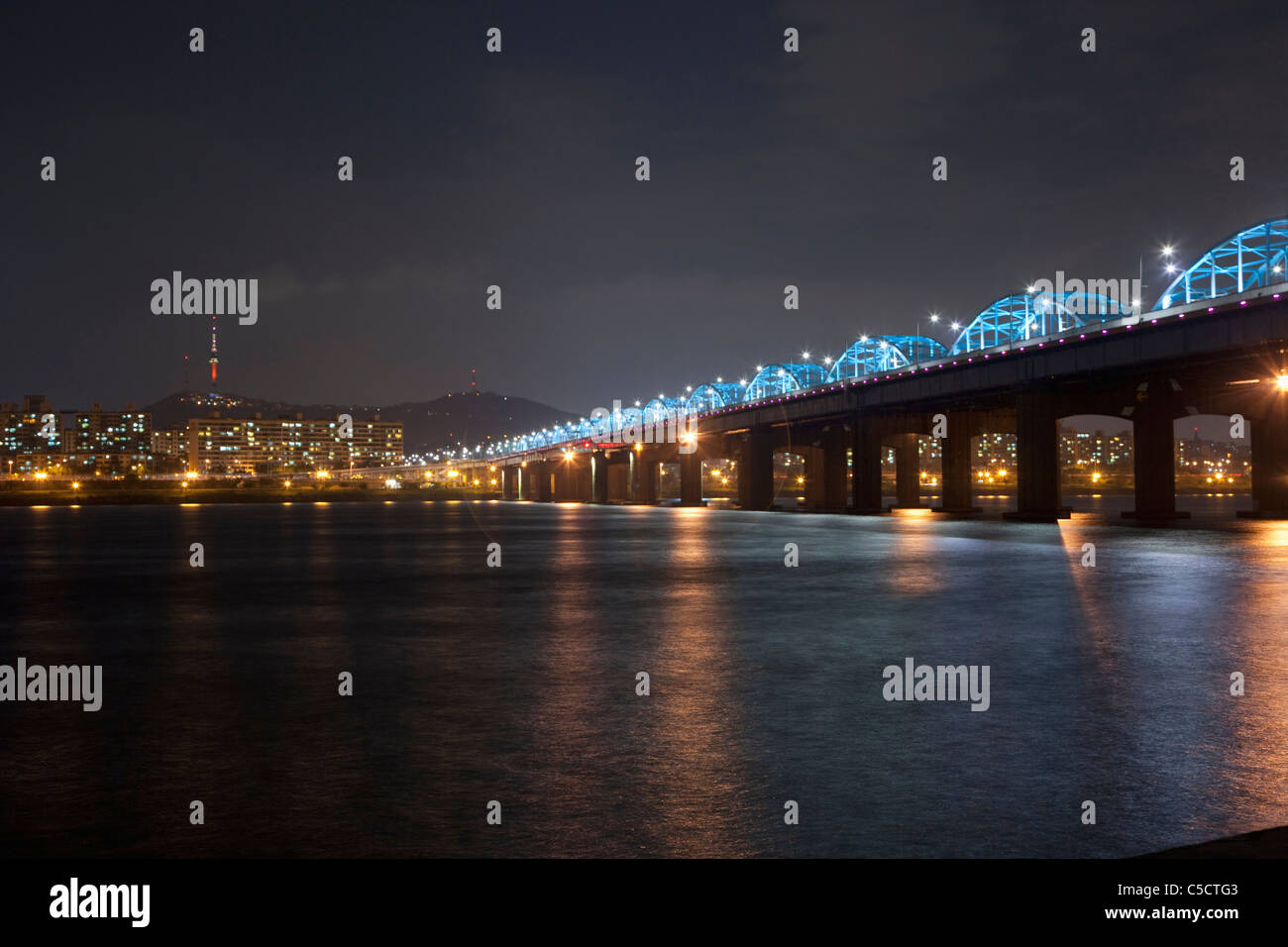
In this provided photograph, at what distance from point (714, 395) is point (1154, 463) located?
107918 millimetres

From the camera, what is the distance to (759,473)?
120 m

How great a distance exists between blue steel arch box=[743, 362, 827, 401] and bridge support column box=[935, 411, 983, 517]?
4053 centimetres

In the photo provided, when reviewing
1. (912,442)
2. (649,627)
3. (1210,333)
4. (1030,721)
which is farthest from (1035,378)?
(1030,721)

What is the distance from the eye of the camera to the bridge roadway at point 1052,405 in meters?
59.9

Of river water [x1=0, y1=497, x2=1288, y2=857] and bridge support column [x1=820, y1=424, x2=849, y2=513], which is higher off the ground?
bridge support column [x1=820, y1=424, x2=849, y2=513]

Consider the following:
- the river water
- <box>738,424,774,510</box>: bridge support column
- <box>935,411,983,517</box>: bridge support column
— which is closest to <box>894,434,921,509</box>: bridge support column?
<box>738,424,774,510</box>: bridge support column

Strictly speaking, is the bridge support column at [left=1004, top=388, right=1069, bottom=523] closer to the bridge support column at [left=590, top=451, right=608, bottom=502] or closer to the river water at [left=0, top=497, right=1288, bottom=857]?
the river water at [left=0, top=497, right=1288, bottom=857]

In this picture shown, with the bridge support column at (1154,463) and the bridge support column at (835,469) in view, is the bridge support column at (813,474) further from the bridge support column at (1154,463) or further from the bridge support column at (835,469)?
the bridge support column at (1154,463)

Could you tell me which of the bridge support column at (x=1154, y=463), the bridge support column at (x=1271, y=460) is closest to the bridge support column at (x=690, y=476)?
the bridge support column at (x=1154, y=463)

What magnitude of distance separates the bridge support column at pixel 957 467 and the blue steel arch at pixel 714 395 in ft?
256

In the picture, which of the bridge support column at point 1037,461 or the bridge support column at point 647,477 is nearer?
the bridge support column at point 1037,461

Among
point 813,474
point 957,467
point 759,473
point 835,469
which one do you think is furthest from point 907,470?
point 957,467

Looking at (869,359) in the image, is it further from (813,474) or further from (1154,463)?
(1154,463)

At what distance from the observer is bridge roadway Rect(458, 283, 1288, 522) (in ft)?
197
